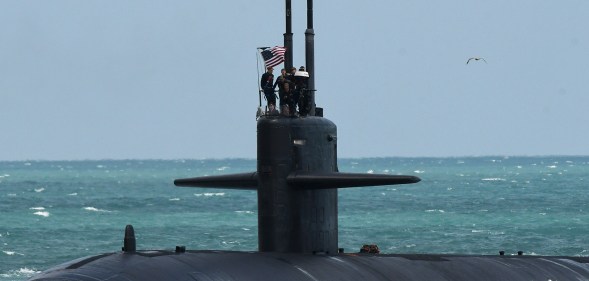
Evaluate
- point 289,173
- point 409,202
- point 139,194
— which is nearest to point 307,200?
point 289,173

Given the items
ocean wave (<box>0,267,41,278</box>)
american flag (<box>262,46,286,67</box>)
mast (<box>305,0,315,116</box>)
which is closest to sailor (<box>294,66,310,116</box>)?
mast (<box>305,0,315,116</box>)

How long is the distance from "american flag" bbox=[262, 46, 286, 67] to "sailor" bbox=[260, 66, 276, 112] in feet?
0.44

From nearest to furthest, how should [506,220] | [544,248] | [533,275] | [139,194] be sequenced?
[533,275], [544,248], [506,220], [139,194]

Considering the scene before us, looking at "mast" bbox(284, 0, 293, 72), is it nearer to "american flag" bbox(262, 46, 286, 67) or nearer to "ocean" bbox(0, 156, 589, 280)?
"american flag" bbox(262, 46, 286, 67)

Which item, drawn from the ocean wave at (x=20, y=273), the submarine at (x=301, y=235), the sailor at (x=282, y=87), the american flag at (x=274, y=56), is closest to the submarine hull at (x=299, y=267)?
the submarine at (x=301, y=235)

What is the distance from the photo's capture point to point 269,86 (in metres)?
23.5

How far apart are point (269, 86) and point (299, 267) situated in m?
4.16

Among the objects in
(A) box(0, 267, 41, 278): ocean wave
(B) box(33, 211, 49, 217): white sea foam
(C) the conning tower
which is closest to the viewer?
(C) the conning tower

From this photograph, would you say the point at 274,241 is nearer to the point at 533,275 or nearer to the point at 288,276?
the point at 288,276

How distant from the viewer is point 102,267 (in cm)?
1930

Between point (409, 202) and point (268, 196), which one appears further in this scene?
point (409, 202)

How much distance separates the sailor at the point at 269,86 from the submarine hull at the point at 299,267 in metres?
3.12

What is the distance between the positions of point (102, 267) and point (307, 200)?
4.58m

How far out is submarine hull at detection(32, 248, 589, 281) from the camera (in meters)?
19.2
